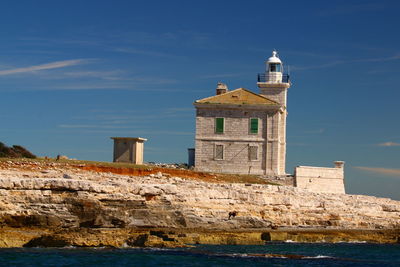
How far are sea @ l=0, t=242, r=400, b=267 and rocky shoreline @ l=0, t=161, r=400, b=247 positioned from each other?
0.92m

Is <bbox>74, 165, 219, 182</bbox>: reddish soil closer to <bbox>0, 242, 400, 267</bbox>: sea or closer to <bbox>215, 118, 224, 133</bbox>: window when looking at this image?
<bbox>215, 118, 224, 133</bbox>: window

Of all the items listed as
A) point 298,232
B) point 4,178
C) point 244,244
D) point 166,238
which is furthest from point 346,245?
point 4,178

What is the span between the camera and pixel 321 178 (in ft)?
158

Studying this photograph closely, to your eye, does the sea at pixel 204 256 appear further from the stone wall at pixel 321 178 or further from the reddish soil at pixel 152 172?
the stone wall at pixel 321 178

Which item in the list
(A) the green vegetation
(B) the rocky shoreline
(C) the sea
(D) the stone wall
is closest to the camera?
(C) the sea

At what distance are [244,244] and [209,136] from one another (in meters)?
13.3

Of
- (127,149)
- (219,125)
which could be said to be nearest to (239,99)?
(219,125)

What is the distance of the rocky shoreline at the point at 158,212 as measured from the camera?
3175 centimetres

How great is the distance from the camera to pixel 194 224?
116 ft

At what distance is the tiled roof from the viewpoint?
153 ft

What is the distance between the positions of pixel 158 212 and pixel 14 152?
13.2 m

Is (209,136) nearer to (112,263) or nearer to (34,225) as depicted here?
(34,225)

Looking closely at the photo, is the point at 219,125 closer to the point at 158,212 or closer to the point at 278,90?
the point at 278,90

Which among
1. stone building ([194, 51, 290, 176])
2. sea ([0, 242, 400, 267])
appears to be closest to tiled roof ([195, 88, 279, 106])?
stone building ([194, 51, 290, 176])
